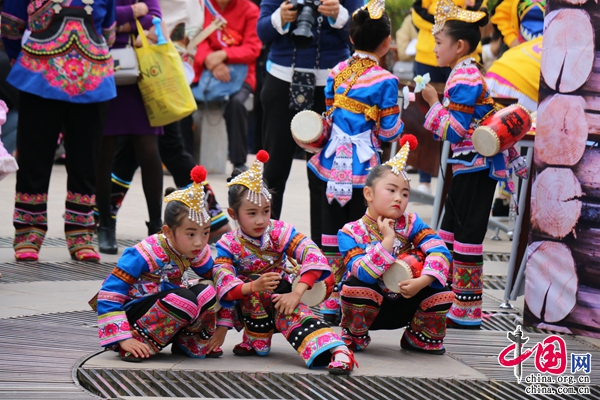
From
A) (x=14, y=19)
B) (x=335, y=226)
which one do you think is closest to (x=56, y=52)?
(x=14, y=19)

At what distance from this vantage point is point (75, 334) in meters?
4.33

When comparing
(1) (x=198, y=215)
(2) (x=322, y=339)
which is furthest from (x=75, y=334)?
(2) (x=322, y=339)

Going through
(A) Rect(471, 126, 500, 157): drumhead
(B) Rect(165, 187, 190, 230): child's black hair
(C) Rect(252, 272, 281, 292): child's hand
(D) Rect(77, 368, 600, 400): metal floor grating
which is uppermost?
(A) Rect(471, 126, 500, 157): drumhead

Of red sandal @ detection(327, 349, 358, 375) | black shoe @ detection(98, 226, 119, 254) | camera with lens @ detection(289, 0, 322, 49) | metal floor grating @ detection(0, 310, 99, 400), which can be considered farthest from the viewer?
black shoe @ detection(98, 226, 119, 254)

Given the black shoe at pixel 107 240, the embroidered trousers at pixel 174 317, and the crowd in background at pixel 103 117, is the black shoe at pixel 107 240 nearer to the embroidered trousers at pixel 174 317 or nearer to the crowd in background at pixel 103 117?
the crowd in background at pixel 103 117

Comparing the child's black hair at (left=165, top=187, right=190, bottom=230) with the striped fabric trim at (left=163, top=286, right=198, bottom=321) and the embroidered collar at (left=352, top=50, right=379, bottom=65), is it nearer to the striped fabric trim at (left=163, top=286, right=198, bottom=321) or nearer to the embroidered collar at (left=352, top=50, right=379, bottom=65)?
the striped fabric trim at (left=163, top=286, right=198, bottom=321)

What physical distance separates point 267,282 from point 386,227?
636 millimetres

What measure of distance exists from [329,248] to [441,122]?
86cm

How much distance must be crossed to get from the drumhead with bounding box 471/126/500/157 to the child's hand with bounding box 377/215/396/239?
0.80 m

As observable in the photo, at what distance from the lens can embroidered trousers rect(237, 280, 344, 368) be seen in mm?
3930

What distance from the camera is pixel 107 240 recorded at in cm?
644

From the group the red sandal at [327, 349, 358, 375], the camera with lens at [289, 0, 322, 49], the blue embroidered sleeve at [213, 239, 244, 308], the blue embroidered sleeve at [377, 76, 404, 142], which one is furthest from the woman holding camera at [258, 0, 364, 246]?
the red sandal at [327, 349, 358, 375]

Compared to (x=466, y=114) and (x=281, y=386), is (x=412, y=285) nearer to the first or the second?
(x=281, y=386)

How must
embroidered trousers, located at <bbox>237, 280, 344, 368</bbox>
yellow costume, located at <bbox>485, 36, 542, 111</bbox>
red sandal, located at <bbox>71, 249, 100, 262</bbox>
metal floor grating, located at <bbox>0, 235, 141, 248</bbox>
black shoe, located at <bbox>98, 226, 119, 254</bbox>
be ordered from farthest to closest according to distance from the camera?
1. yellow costume, located at <bbox>485, 36, 542, 111</bbox>
2. metal floor grating, located at <bbox>0, 235, 141, 248</bbox>
3. black shoe, located at <bbox>98, 226, 119, 254</bbox>
4. red sandal, located at <bbox>71, 249, 100, 262</bbox>
5. embroidered trousers, located at <bbox>237, 280, 344, 368</bbox>
